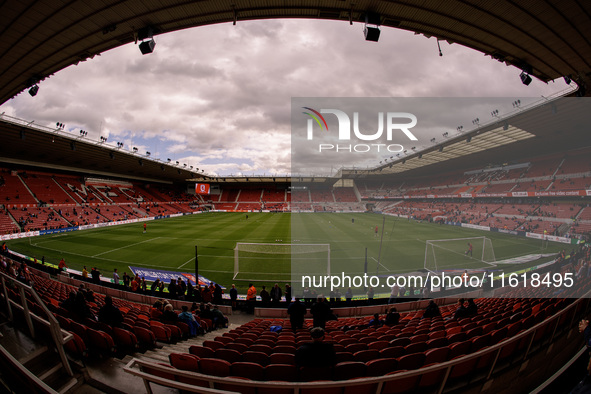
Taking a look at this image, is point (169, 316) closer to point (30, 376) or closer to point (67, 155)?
point (30, 376)

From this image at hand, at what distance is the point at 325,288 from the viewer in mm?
13719

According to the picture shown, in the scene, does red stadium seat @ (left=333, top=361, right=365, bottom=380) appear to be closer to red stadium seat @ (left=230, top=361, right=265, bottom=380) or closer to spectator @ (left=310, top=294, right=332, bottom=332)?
red stadium seat @ (left=230, top=361, right=265, bottom=380)

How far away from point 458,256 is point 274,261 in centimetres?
1531

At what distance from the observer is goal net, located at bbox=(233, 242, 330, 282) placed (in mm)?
15477

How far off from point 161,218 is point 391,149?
4564 centimetres

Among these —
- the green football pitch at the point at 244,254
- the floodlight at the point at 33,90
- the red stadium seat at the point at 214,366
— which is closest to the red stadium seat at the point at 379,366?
the red stadium seat at the point at 214,366

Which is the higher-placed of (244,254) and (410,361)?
(410,361)

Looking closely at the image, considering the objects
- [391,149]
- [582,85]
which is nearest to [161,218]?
[391,149]

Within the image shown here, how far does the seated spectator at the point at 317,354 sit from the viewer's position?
2.86 metres

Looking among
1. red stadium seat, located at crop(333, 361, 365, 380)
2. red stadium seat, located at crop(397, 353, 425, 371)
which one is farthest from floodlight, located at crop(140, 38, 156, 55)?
red stadium seat, located at crop(397, 353, 425, 371)

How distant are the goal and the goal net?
788 centimetres

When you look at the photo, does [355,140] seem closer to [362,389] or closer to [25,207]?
[362,389]

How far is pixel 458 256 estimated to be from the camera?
19688mm

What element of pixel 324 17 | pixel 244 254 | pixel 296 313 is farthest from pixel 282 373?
pixel 244 254
